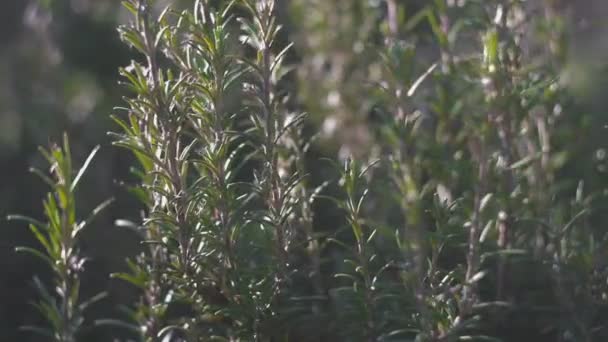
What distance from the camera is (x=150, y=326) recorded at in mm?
1296

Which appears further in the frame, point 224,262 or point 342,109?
point 342,109

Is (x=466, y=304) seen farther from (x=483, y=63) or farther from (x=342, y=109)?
(x=342, y=109)

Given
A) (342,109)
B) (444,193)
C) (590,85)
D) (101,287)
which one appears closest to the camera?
(444,193)

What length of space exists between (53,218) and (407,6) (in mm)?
1469

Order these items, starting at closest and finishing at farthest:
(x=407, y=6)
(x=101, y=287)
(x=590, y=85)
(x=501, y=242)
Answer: (x=501, y=242) → (x=101, y=287) → (x=407, y=6) → (x=590, y=85)

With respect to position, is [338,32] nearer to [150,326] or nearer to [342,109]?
[342,109]

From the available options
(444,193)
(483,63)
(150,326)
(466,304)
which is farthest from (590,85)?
(150,326)

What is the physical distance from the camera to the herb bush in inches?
46.3

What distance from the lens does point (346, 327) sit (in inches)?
54.6

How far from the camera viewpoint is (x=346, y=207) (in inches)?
47.4

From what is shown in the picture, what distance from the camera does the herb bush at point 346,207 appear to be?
1.17 metres

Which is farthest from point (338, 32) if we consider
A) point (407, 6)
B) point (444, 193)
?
point (444, 193)

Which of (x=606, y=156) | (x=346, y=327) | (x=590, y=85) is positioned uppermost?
(x=590, y=85)

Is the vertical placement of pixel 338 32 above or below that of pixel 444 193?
above
